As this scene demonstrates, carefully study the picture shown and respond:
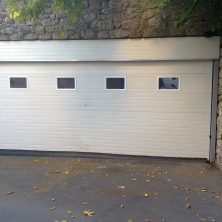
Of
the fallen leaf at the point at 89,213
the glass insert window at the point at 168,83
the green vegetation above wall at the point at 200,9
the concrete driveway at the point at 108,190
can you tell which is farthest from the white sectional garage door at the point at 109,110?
the fallen leaf at the point at 89,213

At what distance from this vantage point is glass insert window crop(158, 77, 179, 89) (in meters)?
7.57

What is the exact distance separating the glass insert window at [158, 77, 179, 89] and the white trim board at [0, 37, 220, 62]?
47cm

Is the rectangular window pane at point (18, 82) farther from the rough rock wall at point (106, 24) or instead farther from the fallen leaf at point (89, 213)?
the fallen leaf at point (89, 213)

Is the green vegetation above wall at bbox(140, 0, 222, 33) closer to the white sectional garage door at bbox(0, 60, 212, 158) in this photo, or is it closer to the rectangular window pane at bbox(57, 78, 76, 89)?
the white sectional garage door at bbox(0, 60, 212, 158)

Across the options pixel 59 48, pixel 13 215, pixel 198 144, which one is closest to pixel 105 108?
pixel 59 48

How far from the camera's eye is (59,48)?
7.77 meters

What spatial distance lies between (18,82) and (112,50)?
8.18 ft

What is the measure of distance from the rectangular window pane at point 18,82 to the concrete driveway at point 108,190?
1783mm

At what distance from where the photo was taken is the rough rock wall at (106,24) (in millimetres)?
7277

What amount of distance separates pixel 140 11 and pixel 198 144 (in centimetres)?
324

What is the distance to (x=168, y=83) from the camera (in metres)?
7.61

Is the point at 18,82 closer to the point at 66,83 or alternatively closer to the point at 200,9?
the point at 66,83

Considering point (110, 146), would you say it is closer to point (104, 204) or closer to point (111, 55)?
point (111, 55)

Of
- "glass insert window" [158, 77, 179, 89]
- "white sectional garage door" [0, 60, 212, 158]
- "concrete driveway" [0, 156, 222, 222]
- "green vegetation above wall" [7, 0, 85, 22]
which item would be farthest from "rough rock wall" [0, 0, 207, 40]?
"concrete driveway" [0, 156, 222, 222]
